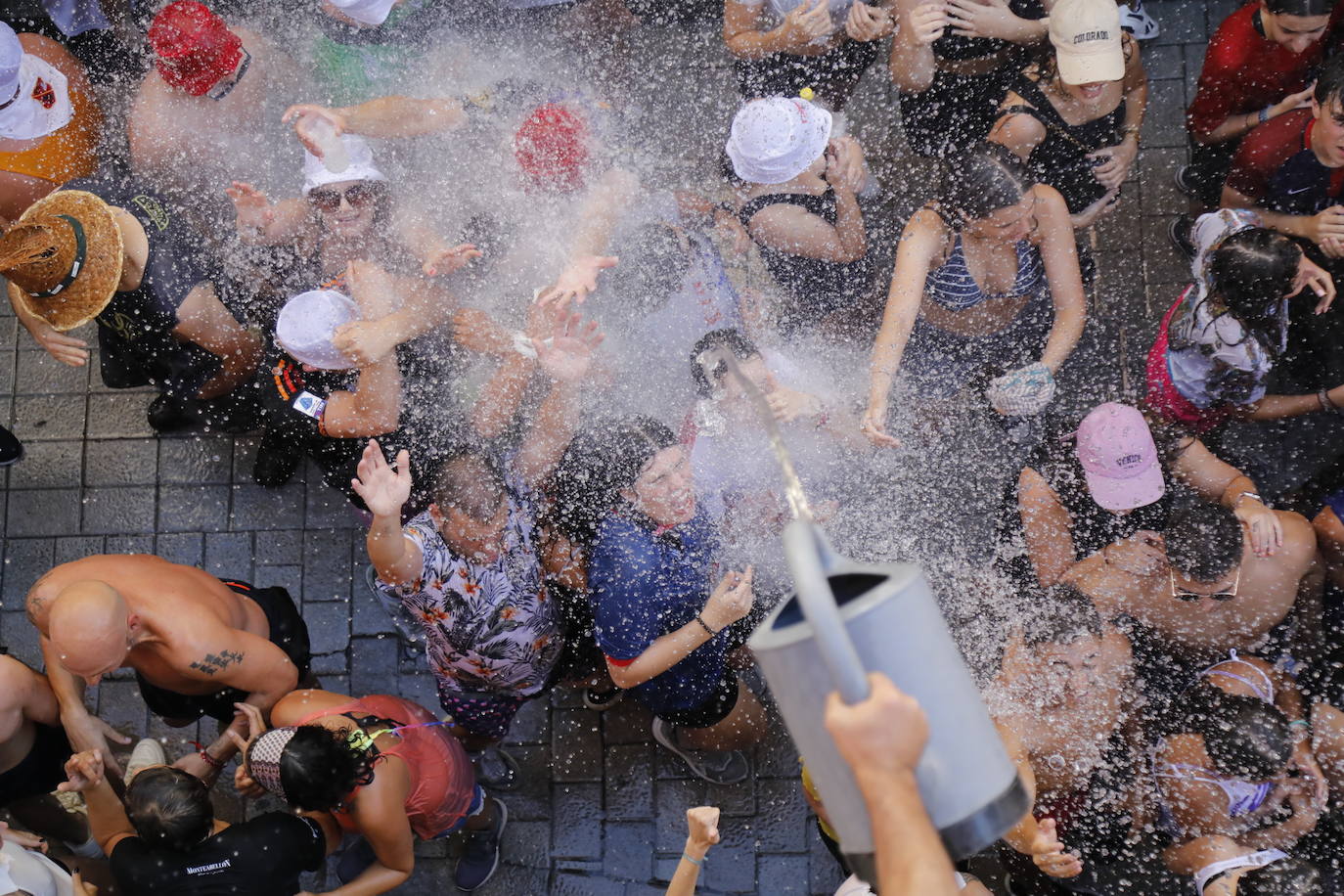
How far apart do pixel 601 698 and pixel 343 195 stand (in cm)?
257

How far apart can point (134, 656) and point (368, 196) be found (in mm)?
2086

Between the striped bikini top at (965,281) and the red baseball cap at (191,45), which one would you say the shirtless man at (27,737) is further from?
the striped bikini top at (965,281)

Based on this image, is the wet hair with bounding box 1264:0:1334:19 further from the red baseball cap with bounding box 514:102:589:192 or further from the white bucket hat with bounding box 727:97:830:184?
the red baseball cap with bounding box 514:102:589:192

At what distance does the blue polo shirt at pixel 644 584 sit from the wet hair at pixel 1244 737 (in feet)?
5.90

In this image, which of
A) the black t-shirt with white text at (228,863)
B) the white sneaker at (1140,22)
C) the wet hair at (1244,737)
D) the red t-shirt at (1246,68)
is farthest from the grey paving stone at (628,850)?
the white sneaker at (1140,22)

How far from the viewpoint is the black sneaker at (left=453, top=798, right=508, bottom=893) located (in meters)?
4.48

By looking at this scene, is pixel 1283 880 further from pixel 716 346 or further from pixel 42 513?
pixel 42 513

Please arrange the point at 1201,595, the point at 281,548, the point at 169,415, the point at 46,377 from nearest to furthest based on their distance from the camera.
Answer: the point at 1201,595
the point at 281,548
the point at 169,415
the point at 46,377

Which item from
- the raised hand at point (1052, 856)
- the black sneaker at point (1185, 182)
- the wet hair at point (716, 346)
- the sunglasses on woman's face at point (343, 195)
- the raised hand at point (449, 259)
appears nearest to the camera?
the raised hand at point (1052, 856)

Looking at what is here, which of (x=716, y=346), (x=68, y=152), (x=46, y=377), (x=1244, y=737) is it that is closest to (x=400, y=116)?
(x=68, y=152)

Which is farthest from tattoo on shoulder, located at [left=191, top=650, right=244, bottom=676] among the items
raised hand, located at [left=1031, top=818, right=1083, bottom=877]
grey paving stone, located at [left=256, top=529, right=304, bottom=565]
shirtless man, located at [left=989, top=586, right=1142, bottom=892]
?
raised hand, located at [left=1031, top=818, right=1083, bottom=877]

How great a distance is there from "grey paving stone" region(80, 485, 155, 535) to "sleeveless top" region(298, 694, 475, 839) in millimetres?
2183

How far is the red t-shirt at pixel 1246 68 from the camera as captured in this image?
171 inches

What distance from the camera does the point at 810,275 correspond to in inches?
177
